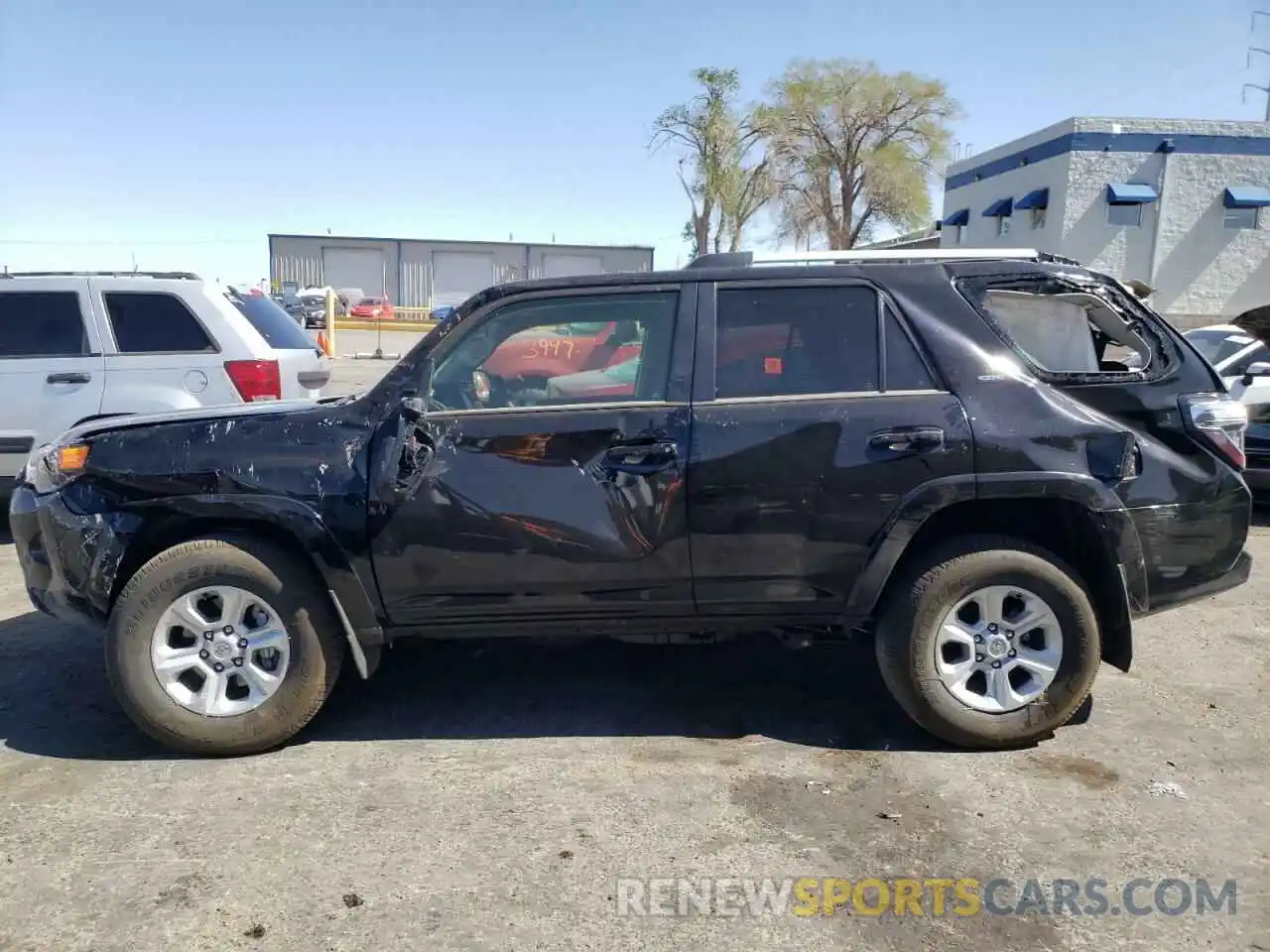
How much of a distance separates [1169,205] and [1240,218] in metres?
2.01

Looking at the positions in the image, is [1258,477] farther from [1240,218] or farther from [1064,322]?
[1240,218]

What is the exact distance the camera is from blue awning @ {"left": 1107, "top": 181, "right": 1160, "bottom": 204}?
26359 millimetres

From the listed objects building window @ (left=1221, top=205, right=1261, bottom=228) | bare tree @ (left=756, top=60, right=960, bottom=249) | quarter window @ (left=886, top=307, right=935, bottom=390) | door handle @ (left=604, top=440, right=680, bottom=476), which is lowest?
door handle @ (left=604, top=440, right=680, bottom=476)

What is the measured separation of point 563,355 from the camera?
4082 millimetres

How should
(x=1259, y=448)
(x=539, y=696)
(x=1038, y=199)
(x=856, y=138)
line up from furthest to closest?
(x=856, y=138)
(x=1038, y=199)
(x=1259, y=448)
(x=539, y=696)

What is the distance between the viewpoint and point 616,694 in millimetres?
4488

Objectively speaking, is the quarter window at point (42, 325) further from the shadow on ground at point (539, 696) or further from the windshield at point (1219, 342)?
the windshield at point (1219, 342)

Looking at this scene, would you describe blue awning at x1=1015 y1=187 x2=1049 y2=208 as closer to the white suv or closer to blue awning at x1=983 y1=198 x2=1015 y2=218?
blue awning at x1=983 y1=198 x2=1015 y2=218

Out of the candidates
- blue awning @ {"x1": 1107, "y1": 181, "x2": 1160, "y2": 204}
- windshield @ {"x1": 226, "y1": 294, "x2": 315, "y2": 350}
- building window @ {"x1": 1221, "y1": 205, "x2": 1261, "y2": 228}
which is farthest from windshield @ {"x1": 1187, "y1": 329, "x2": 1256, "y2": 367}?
building window @ {"x1": 1221, "y1": 205, "x2": 1261, "y2": 228}

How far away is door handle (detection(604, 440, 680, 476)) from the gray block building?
86.1 ft

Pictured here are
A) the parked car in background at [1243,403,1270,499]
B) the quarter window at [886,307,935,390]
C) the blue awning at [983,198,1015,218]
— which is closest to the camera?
the quarter window at [886,307,935,390]

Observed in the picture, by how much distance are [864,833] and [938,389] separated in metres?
1.65

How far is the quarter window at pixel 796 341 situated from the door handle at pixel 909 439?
211 mm

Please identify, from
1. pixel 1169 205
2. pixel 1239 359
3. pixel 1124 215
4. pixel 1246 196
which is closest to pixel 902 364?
pixel 1239 359
